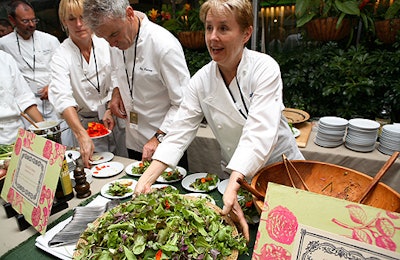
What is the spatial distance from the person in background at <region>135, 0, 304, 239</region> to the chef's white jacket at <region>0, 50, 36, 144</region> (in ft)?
4.85

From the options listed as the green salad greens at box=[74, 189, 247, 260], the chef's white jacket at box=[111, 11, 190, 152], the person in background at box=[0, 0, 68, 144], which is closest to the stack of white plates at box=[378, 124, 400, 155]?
the chef's white jacket at box=[111, 11, 190, 152]

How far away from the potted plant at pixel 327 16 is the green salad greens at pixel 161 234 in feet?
8.52

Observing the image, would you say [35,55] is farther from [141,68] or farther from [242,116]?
[242,116]

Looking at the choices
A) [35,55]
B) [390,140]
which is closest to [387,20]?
[390,140]

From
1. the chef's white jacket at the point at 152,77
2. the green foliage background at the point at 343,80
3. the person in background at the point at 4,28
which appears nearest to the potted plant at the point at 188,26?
the green foliage background at the point at 343,80

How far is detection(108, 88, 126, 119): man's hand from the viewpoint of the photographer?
2078 mm

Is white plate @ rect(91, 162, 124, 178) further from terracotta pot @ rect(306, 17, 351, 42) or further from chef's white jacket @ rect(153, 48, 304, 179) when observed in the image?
terracotta pot @ rect(306, 17, 351, 42)

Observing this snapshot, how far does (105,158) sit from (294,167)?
1285 millimetres

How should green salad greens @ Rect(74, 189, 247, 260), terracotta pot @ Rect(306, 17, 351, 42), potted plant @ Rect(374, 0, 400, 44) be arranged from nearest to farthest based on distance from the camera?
green salad greens @ Rect(74, 189, 247, 260) → potted plant @ Rect(374, 0, 400, 44) → terracotta pot @ Rect(306, 17, 351, 42)

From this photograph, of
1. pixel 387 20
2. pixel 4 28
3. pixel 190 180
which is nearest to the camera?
pixel 190 180

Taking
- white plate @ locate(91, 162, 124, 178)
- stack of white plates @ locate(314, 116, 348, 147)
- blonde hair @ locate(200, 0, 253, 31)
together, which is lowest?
stack of white plates @ locate(314, 116, 348, 147)

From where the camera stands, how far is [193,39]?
12.0 feet

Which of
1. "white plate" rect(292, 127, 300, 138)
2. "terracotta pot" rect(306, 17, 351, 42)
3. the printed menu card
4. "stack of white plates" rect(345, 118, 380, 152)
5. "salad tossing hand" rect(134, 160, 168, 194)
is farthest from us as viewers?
"terracotta pot" rect(306, 17, 351, 42)

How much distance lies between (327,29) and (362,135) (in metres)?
1.45
